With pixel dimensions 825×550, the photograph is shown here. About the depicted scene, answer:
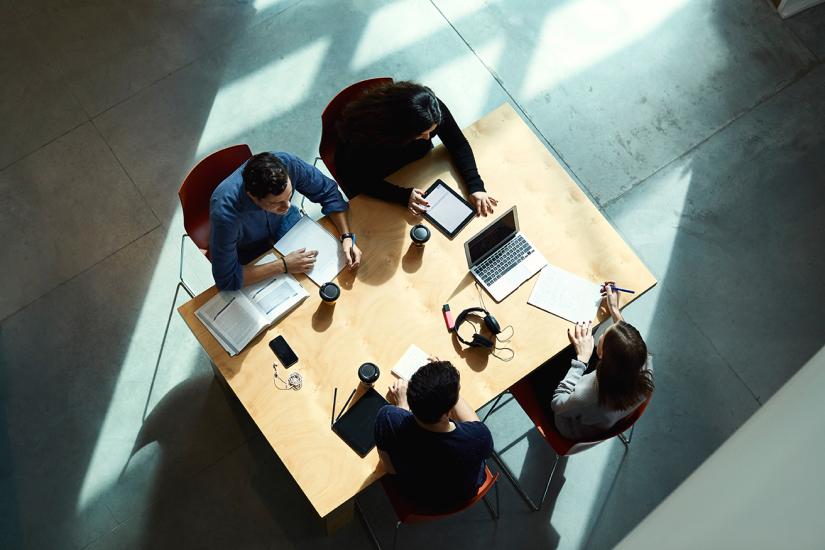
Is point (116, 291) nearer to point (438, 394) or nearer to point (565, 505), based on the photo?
point (438, 394)

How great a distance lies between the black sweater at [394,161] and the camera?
3.39m

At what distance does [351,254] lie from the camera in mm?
3268

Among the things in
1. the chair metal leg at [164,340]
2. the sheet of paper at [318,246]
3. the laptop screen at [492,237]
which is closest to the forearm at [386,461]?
the sheet of paper at [318,246]

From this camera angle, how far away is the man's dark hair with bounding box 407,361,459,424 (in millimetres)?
2641

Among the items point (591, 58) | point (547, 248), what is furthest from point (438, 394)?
point (591, 58)

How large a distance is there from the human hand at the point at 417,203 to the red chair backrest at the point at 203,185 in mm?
782

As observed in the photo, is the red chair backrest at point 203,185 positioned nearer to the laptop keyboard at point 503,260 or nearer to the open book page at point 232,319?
the open book page at point 232,319

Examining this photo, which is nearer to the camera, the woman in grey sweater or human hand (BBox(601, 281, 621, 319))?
the woman in grey sweater

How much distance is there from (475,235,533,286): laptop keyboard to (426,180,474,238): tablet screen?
0.67 feet

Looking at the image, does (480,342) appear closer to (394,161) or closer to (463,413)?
(463,413)

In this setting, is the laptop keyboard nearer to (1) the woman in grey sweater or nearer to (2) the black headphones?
(2) the black headphones

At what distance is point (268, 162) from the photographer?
3.04 metres

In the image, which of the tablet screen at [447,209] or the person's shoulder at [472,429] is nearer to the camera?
the person's shoulder at [472,429]

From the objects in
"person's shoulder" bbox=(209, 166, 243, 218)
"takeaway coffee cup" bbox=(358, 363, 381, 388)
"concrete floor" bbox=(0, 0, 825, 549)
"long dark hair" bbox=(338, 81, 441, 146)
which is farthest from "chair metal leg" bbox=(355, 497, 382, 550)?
"long dark hair" bbox=(338, 81, 441, 146)
